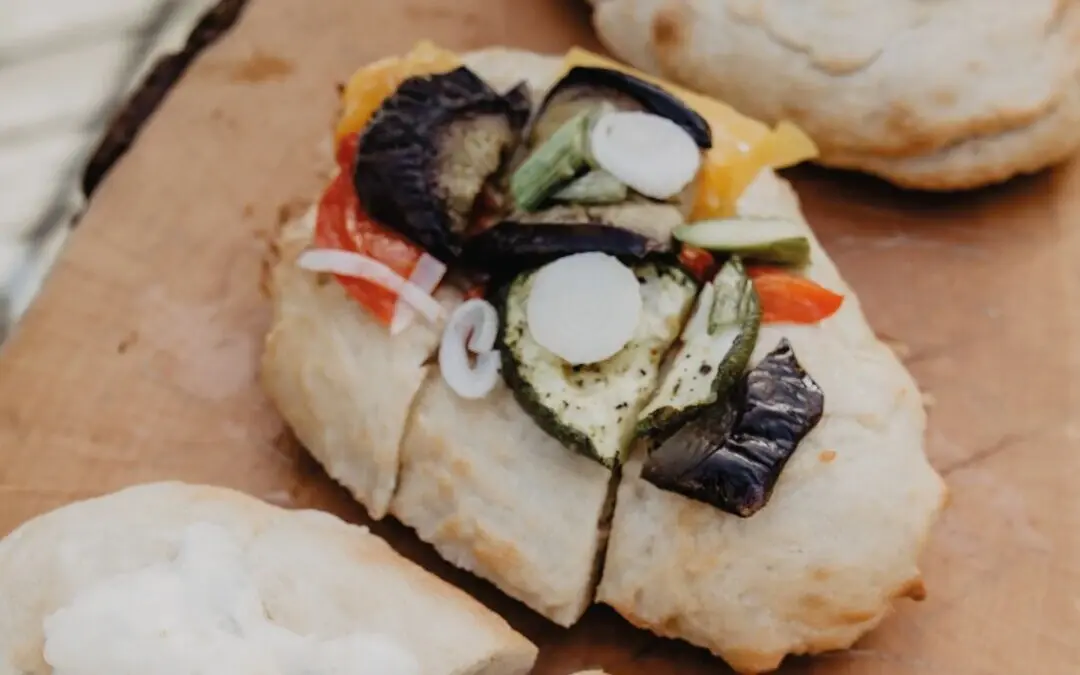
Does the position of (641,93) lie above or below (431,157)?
above

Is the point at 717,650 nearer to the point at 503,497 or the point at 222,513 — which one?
the point at 503,497

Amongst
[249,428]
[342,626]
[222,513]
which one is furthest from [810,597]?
[249,428]

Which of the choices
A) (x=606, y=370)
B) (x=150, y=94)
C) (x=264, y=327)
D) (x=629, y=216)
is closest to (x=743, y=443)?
(x=606, y=370)

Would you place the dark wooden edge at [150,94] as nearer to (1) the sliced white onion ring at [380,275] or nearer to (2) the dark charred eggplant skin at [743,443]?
(1) the sliced white onion ring at [380,275]

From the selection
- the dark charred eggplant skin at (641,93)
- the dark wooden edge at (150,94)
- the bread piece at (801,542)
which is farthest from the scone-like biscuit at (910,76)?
the dark wooden edge at (150,94)

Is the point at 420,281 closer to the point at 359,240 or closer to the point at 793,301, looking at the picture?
the point at 359,240

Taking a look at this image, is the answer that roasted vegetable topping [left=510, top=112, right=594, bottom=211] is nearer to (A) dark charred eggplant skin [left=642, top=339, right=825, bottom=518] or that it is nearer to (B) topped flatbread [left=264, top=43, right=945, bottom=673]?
(B) topped flatbread [left=264, top=43, right=945, bottom=673]
